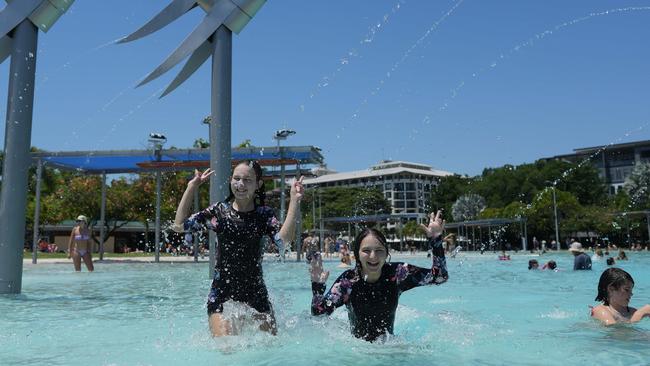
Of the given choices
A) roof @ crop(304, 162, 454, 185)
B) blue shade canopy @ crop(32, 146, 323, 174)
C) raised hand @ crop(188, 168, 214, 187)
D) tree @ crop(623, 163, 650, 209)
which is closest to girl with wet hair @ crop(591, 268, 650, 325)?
raised hand @ crop(188, 168, 214, 187)

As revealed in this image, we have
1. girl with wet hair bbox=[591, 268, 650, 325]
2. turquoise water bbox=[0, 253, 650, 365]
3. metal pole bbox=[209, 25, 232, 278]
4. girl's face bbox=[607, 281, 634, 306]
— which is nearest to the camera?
turquoise water bbox=[0, 253, 650, 365]

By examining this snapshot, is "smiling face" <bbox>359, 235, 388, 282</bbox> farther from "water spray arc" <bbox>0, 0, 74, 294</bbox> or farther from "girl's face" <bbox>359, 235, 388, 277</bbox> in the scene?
"water spray arc" <bbox>0, 0, 74, 294</bbox>

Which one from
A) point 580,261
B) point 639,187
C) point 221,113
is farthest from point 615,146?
point 221,113

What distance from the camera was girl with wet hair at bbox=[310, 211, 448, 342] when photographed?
4.16m

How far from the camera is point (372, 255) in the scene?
4.16 m

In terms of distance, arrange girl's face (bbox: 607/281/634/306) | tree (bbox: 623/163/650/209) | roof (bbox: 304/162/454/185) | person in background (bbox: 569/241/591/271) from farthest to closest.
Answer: roof (bbox: 304/162/454/185), tree (bbox: 623/163/650/209), person in background (bbox: 569/241/591/271), girl's face (bbox: 607/281/634/306)

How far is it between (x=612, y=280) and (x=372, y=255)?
2.93m

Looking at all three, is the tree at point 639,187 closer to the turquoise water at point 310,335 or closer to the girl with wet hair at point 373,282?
the turquoise water at point 310,335

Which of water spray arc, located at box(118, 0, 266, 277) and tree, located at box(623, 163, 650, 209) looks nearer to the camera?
water spray arc, located at box(118, 0, 266, 277)

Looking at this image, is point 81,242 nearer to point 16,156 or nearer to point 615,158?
point 16,156

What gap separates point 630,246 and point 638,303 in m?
54.8

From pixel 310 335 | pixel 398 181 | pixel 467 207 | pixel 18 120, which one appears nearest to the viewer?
pixel 310 335

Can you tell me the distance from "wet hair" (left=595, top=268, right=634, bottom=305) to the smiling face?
2753 mm

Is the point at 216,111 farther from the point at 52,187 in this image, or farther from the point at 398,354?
the point at 52,187
